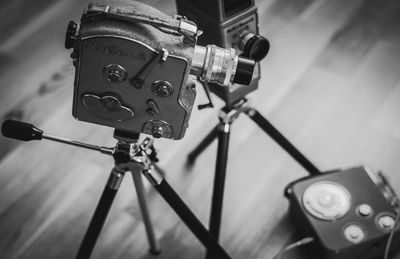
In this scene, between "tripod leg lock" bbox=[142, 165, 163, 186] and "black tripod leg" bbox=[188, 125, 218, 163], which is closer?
"tripod leg lock" bbox=[142, 165, 163, 186]

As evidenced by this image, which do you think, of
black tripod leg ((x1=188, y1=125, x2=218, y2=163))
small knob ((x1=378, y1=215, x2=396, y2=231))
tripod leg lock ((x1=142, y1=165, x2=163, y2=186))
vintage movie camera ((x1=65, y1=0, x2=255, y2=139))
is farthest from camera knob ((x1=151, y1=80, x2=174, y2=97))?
small knob ((x1=378, y1=215, x2=396, y2=231))

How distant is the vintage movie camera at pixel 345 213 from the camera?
1.36 m

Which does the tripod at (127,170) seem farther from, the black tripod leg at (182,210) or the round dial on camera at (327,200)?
the round dial on camera at (327,200)

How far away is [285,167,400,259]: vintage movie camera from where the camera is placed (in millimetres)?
1356

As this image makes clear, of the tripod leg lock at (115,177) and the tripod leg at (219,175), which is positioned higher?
the tripod leg lock at (115,177)

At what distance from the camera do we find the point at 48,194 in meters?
1.66

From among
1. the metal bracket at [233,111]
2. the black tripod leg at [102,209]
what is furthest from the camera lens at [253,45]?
the black tripod leg at [102,209]

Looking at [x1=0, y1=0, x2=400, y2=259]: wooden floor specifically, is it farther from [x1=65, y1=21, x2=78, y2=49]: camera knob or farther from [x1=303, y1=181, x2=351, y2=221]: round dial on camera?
[x1=65, y1=21, x2=78, y2=49]: camera knob

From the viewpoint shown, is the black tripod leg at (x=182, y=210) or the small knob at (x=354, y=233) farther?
the small knob at (x=354, y=233)

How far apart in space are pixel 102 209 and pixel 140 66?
442 mm

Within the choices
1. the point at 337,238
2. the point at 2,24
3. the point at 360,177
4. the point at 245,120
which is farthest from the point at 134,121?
the point at 2,24

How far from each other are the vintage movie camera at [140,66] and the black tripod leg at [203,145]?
0.64 m

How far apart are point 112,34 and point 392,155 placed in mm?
1253

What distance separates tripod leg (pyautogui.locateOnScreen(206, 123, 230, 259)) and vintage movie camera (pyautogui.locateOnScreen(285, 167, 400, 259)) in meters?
0.27
